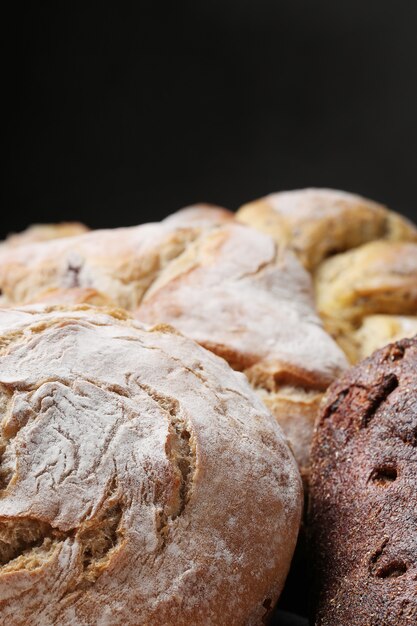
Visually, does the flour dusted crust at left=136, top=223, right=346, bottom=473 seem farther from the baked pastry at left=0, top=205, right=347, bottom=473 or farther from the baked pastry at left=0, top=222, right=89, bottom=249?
the baked pastry at left=0, top=222, right=89, bottom=249

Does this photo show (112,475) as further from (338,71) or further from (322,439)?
(338,71)

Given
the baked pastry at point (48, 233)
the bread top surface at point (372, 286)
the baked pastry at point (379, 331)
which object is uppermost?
the bread top surface at point (372, 286)

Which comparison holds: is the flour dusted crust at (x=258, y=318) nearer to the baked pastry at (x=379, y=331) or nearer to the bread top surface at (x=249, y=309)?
the bread top surface at (x=249, y=309)

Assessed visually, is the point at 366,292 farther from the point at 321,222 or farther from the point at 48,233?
the point at 48,233

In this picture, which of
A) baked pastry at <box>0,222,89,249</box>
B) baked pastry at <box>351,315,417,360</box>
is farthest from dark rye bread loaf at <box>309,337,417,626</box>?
baked pastry at <box>0,222,89,249</box>

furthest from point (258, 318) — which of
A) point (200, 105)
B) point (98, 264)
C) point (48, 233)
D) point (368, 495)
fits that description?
point (200, 105)

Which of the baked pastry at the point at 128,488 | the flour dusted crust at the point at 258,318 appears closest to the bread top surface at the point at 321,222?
the flour dusted crust at the point at 258,318

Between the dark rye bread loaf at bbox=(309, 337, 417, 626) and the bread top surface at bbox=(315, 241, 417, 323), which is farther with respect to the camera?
the bread top surface at bbox=(315, 241, 417, 323)
